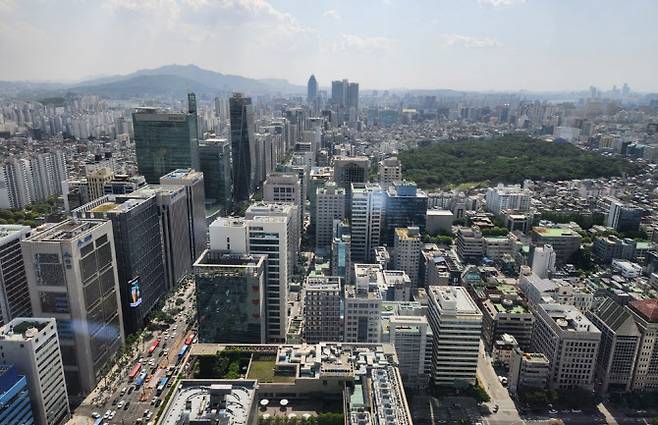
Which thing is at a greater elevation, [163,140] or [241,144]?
[163,140]

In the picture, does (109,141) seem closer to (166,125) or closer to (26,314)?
(166,125)


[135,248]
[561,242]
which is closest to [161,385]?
[135,248]

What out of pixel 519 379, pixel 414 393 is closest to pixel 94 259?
pixel 414 393

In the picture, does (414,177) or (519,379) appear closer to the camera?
(519,379)

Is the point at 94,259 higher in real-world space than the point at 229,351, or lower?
higher

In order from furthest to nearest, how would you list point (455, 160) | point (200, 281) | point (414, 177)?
point (455, 160), point (414, 177), point (200, 281)

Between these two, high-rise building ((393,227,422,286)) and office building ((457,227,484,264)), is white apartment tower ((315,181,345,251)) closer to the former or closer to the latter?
high-rise building ((393,227,422,286))

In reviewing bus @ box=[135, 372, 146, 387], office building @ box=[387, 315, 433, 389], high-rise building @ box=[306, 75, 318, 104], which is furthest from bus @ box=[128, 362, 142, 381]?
high-rise building @ box=[306, 75, 318, 104]

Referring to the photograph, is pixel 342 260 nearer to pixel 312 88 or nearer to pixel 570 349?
pixel 570 349
